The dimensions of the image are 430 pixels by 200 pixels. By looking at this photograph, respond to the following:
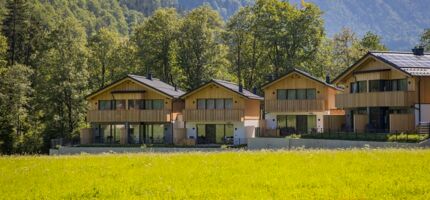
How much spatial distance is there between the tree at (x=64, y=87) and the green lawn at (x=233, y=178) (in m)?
38.2

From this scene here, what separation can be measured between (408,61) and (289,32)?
24.9 meters

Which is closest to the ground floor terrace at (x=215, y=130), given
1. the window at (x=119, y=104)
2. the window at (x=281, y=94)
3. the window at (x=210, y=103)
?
the window at (x=210, y=103)

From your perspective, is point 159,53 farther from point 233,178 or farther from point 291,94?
point 233,178

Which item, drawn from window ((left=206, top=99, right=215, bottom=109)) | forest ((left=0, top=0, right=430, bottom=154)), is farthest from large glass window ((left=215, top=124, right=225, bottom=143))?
forest ((left=0, top=0, right=430, bottom=154))

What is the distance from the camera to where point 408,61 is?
46.9 metres

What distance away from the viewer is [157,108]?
5962 cm

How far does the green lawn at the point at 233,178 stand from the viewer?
18172mm

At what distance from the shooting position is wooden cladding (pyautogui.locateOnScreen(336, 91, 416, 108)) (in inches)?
1757

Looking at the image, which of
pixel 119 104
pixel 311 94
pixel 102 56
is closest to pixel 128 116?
pixel 119 104

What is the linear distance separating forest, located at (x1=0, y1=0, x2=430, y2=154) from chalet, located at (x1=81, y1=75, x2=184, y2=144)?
15.6 ft

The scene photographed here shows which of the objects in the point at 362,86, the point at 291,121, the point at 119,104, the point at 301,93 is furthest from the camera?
the point at 119,104

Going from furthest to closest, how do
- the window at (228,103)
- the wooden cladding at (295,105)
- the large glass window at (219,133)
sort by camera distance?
the large glass window at (219,133) < the window at (228,103) < the wooden cladding at (295,105)

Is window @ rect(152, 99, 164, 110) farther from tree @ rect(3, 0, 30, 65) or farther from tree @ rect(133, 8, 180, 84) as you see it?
tree @ rect(3, 0, 30, 65)

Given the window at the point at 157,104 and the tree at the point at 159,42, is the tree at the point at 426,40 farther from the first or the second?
the window at the point at 157,104
